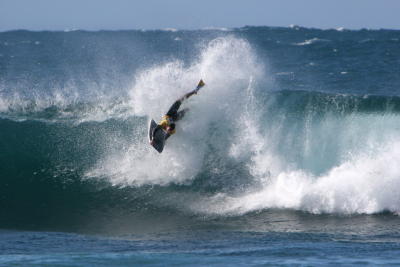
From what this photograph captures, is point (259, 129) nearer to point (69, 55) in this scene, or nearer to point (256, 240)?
point (256, 240)

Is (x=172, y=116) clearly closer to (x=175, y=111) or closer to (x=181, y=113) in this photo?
(x=175, y=111)

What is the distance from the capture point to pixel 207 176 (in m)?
16.4

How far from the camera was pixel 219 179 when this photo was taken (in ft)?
53.2

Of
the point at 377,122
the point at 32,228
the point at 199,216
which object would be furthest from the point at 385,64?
the point at 32,228

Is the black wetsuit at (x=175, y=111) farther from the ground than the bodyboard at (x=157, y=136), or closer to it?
farther from the ground

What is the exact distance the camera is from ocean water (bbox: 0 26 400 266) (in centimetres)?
1134

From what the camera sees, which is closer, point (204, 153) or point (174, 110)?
point (174, 110)

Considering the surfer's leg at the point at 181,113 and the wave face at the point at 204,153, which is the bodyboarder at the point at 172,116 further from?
the wave face at the point at 204,153

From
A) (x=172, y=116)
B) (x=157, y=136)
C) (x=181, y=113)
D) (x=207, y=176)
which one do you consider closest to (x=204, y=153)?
(x=207, y=176)

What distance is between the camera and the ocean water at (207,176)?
447 inches

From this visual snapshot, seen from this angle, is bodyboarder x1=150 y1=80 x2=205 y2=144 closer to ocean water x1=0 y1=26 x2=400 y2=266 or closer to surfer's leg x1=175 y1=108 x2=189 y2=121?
surfer's leg x1=175 y1=108 x2=189 y2=121

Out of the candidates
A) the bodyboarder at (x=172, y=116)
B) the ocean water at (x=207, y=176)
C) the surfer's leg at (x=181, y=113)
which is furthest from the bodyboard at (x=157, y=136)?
the surfer's leg at (x=181, y=113)

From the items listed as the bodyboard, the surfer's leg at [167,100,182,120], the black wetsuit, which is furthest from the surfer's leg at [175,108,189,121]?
the bodyboard

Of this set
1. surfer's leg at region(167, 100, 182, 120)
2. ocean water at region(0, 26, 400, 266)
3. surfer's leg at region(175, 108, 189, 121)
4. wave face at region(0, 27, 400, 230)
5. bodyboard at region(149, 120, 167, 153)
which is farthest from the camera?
surfer's leg at region(175, 108, 189, 121)
